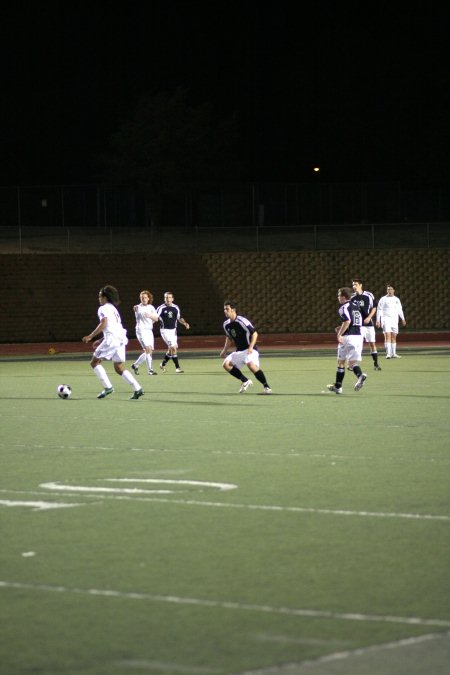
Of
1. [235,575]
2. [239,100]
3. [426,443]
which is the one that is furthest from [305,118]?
[235,575]

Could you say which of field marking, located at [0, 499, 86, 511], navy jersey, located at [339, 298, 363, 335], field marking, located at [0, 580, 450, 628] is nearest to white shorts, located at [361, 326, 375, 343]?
navy jersey, located at [339, 298, 363, 335]

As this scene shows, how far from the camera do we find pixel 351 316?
76.2 feet

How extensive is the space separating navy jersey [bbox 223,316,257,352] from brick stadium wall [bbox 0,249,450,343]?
26401mm

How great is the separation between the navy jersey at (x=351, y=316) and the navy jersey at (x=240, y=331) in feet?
5.45

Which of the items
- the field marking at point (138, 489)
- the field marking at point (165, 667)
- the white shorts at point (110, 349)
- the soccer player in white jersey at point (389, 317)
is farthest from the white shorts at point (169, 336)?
the field marking at point (165, 667)

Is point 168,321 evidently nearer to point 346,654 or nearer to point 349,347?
point 349,347

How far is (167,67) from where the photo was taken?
86.0 meters

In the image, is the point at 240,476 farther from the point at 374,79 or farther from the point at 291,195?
the point at 374,79

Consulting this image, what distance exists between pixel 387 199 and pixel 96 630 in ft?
187

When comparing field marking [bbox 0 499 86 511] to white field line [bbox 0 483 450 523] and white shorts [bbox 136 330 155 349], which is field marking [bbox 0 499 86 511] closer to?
white field line [bbox 0 483 450 523]

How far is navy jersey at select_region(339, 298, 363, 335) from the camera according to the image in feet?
75.6

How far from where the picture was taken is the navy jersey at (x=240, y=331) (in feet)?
76.2

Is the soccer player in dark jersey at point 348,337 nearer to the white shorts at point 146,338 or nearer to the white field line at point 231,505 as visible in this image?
the white shorts at point 146,338

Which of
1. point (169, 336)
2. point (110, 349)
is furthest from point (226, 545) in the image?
point (169, 336)
